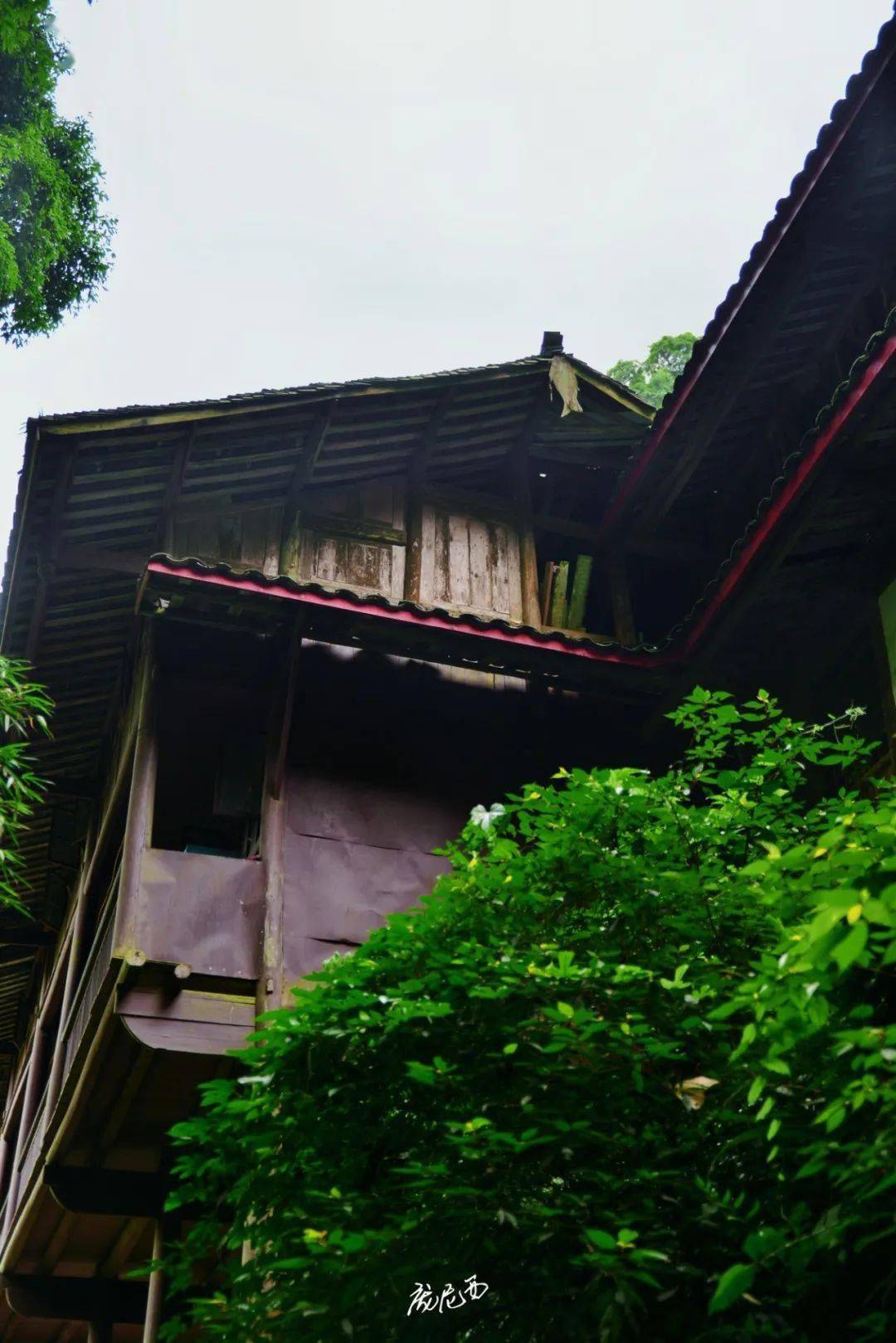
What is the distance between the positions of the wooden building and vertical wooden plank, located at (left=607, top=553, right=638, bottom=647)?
0.11 ft

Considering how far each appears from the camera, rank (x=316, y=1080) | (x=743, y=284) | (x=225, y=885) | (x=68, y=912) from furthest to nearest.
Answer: (x=68, y=912)
(x=743, y=284)
(x=225, y=885)
(x=316, y=1080)

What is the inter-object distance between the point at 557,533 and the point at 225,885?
5.17 metres

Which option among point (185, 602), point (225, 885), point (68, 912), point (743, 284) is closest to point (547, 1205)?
point (225, 885)

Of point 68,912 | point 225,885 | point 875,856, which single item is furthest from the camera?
point 68,912

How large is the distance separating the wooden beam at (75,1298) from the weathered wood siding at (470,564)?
6241 millimetres

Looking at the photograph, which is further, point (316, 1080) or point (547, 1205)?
point (316, 1080)

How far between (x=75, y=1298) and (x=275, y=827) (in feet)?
16.0

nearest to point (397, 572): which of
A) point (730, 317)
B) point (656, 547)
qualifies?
point (656, 547)

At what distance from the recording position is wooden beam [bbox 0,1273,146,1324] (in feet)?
37.6

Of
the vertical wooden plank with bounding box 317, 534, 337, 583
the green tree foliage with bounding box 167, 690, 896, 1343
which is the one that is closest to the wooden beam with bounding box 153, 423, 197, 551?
the vertical wooden plank with bounding box 317, 534, 337, 583

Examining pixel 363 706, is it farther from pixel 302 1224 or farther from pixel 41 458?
pixel 302 1224

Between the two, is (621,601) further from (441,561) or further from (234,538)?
(234,538)

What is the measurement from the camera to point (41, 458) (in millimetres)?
10695

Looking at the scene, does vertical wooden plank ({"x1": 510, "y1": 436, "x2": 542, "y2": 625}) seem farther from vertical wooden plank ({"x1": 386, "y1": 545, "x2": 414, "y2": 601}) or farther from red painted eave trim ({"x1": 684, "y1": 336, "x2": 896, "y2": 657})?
red painted eave trim ({"x1": 684, "y1": 336, "x2": 896, "y2": 657})
